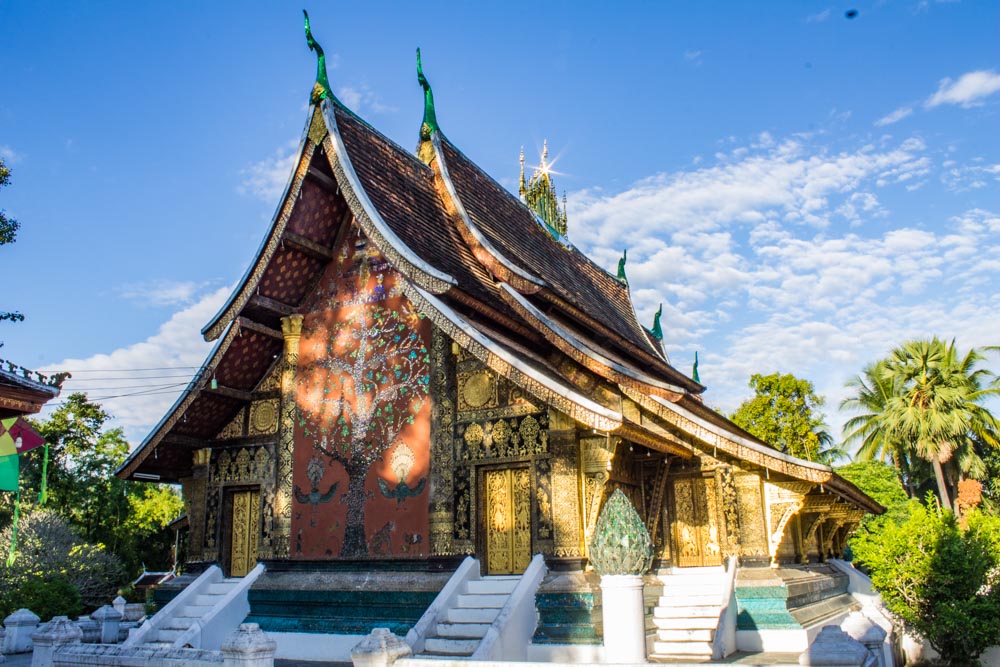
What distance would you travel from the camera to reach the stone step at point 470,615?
26.8 ft

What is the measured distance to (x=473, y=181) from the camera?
43.0 feet

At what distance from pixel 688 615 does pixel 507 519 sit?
229cm

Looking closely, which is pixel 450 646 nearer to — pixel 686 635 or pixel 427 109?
pixel 686 635

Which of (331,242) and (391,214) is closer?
(391,214)

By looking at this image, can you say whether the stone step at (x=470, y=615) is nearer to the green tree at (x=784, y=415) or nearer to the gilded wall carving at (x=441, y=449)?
the gilded wall carving at (x=441, y=449)

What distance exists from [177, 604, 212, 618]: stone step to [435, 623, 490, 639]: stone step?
3.51 meters

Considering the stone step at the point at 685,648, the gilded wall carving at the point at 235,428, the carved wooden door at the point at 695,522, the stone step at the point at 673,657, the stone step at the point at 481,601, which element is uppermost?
the gilded wall carving at the point at 235,428

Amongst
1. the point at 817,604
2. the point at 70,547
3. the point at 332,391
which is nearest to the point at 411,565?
the point at 332,391

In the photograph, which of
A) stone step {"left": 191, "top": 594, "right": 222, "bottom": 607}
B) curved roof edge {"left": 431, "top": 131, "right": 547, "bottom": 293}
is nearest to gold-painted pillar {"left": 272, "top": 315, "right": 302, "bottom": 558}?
stone step {"left": 191, "top": 594, "right": 222, "bottom": 607}

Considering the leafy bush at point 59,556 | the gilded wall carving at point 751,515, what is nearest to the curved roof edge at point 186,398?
the gilded wall carving at point 751,515

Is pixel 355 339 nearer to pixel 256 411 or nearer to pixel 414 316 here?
pixel 414 316

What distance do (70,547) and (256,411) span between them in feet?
44.3

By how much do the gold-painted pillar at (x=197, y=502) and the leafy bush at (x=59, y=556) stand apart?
32.1ft

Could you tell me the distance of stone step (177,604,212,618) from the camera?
10016mm
